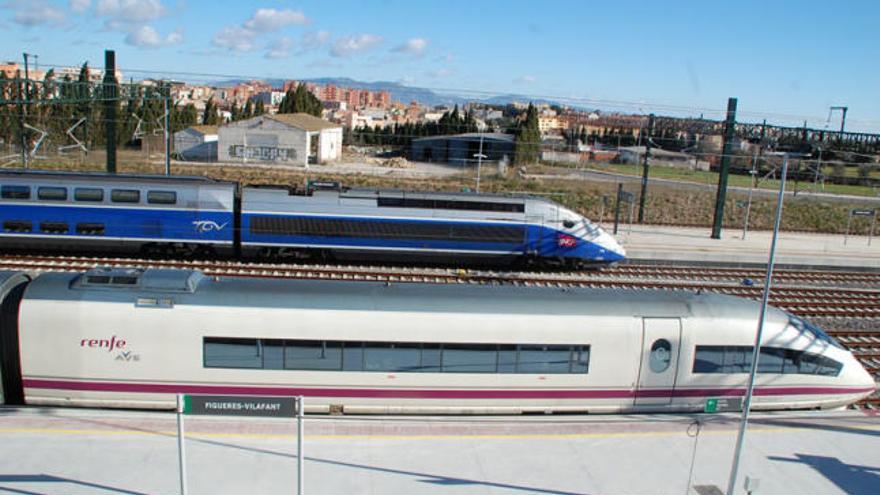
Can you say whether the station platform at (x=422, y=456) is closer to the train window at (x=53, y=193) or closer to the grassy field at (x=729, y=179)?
the train window at (x=53, y=193)

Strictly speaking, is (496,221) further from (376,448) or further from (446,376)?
(376,448)

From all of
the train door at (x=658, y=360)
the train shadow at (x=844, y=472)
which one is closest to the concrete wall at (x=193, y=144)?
the train door at (x=658, y=360)

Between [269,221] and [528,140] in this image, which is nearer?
[269,221]

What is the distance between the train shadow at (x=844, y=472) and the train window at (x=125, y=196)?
18.8m

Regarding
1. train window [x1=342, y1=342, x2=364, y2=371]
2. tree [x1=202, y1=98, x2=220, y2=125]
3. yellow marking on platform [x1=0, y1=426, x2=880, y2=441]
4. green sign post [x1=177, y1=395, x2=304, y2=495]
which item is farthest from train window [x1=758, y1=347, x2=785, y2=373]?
tree [x1=202, y1=98, x2=220, y2=125]

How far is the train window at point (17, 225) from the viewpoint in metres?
21.9

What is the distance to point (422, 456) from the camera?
10664mm

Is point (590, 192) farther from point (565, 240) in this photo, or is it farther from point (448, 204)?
point (448, 204)

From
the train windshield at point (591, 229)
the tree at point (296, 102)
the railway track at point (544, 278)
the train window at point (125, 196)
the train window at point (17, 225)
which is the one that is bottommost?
the railway track at point (544, 278)

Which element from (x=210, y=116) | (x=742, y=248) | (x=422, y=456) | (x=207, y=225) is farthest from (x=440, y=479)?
(x=210, y=116)

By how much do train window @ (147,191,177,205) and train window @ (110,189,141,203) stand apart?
37 cm

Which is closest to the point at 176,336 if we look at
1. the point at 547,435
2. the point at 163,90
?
the point at 547,435

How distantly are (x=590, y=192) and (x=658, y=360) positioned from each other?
3311 cm

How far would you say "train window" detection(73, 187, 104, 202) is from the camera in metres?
21.8
